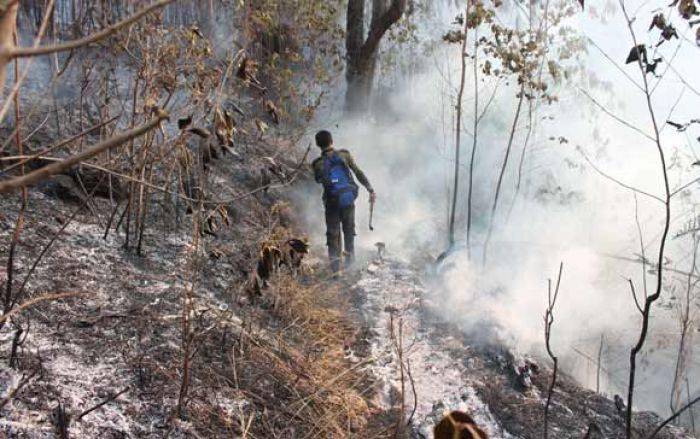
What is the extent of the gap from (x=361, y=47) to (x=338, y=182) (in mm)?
3977

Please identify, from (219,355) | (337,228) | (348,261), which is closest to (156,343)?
(219,355)

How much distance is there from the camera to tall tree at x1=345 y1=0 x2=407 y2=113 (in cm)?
827

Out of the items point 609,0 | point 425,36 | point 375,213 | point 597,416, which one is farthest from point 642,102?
point 597,416

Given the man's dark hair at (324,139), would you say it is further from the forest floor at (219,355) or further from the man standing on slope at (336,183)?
the forest floor at (219,355)

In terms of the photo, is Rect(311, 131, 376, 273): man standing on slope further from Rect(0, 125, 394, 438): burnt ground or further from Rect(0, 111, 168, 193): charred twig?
Rect(0, 111, 168, 193): charred twig

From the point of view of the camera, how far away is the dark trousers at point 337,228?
5807 millimetres

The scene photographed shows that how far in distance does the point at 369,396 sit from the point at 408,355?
81cm

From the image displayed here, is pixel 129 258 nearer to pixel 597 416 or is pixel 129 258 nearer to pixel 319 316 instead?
pixel 319 316

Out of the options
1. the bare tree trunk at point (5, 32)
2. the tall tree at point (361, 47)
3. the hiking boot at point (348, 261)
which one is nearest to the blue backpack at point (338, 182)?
the hiking boot at point (348, 261)

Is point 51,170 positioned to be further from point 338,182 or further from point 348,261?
point 348,261

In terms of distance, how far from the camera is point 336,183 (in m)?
5.58

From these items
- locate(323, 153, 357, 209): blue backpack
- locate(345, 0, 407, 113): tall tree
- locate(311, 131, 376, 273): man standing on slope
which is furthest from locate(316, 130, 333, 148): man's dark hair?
locate(345, 0, 407, 113): tall tree

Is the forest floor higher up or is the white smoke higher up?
the white smoke

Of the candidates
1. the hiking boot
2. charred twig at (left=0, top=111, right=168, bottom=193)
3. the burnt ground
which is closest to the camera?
charred twig at (left=0, top=111, right=168, bottom=193)
